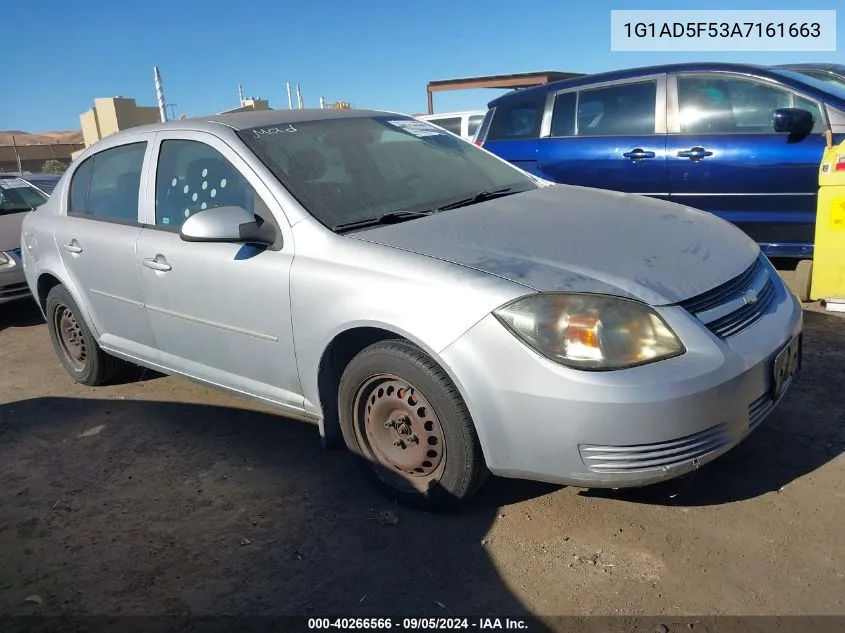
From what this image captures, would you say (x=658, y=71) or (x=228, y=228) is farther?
(x=658, y=71)

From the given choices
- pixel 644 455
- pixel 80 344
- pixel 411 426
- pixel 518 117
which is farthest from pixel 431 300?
pixel 518 117

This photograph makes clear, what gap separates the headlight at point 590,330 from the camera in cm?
228

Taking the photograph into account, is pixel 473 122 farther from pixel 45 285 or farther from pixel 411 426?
pixel 411 426

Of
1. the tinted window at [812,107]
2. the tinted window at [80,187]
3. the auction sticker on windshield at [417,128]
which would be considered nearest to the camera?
the auction sticker on windshield at [417,128]

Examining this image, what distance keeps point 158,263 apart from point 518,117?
13.7 ft

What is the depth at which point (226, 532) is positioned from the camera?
2.84m

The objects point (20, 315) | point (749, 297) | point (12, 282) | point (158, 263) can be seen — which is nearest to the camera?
point (749, 297)

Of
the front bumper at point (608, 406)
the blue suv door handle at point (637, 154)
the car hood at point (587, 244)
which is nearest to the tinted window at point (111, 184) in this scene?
the car hood at point (587, 244)

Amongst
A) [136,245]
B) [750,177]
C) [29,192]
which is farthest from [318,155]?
[29,192]

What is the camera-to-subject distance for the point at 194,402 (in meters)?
4.26

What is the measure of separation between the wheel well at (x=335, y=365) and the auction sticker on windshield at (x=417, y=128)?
1.45 meters

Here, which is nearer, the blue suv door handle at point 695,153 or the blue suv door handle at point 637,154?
the blue suv door handle at point 695,153

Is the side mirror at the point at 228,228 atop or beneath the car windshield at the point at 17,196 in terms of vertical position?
atop

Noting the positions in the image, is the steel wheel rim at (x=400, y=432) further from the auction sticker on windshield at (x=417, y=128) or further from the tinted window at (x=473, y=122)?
the tinted window at (x=473, y=122)
